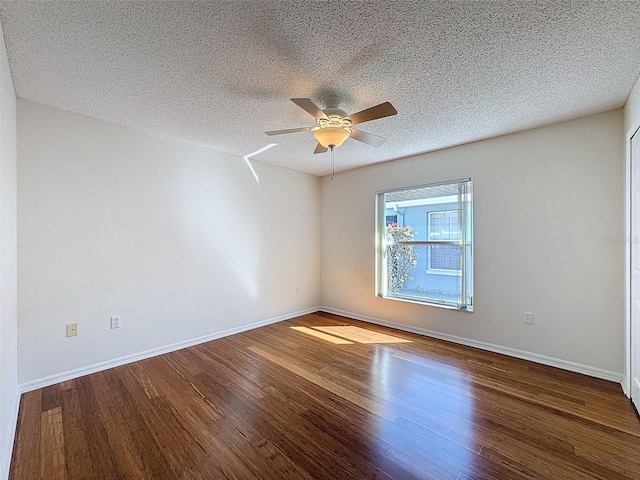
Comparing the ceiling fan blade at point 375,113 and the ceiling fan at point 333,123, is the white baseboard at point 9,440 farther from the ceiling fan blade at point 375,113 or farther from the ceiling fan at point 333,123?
the ceiling fan blade at point 375,113

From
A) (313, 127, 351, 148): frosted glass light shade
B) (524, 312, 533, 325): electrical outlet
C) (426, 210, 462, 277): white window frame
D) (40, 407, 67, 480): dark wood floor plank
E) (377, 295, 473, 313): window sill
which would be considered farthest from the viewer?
(426, 210, 462, 277): white window frame

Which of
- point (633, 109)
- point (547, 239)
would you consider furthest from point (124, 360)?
point (633, 109)

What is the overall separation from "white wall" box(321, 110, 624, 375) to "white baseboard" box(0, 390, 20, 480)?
3.72 metres

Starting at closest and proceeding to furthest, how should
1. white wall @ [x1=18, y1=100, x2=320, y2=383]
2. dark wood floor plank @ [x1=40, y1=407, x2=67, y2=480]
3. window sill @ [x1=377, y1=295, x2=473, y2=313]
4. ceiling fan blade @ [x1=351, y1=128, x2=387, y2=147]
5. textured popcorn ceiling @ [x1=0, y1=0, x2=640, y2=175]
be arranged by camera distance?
1. textured popcorn ceiling @ [x1=0, y1=0, x2=640, y2=175]
2. dark wood floor plank @ [x1=40, y1=407, x2=67, y2=480]
3. ceiling fan blade @ [x1=351, y1=128, x2=387, y2=147]
4. white wall @ [x1=18, y1=100, x2=320, y2=383]
5. window sill @ [x1=377, y1=295, x2=473, y2=313]

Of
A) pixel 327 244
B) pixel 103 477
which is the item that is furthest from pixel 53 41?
pixel 327 244

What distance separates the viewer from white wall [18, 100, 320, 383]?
2.39 meters

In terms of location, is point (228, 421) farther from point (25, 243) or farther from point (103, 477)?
point (25, 243)

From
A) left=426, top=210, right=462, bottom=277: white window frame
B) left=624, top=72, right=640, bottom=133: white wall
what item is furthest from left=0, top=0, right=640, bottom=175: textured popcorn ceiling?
left=426, top=210, right=462, bottom=277: white window frame

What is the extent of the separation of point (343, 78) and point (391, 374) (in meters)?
2.51

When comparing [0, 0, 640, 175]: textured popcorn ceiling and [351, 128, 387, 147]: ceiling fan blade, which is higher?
[0, 0, 640, 175]: textured popcorn ceiling

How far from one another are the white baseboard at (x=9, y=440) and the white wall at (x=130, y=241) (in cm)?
41

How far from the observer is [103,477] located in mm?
1498

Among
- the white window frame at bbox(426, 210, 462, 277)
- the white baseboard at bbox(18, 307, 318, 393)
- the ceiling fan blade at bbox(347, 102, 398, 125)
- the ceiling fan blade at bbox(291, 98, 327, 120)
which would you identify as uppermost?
the ceiling fan blade at bbox(291, 98, 327, 120)

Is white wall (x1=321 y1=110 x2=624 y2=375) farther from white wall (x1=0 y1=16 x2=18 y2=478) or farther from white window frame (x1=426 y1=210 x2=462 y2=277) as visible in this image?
white wall (x1=0 y1=16 x2=18 y2=478)
